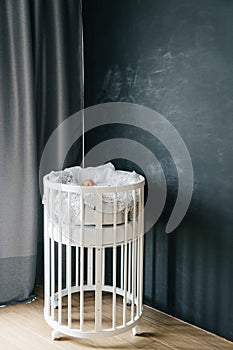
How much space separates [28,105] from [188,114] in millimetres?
947

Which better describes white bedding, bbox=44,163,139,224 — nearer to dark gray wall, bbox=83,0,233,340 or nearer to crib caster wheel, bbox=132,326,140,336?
dark gray wall, bbox=83,0,233,340

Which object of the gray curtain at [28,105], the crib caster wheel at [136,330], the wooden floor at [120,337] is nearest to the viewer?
the wooden floor at [120,337]

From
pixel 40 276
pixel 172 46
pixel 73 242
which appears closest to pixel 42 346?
pixel 73 242

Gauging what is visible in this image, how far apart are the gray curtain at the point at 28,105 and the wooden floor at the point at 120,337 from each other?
277 mm

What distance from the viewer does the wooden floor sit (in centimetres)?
242

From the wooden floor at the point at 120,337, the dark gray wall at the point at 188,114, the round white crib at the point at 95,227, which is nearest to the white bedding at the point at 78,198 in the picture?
the round white crib at the point at 95,227

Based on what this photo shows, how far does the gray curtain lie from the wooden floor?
0.28 meters

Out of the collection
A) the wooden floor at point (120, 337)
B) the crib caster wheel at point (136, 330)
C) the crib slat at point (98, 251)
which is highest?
the crib slat at point (98, 251)

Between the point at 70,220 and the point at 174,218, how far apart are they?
0.65 meters

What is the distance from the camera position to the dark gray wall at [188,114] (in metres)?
2.39

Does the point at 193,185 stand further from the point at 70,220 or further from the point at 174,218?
the point at 70,220

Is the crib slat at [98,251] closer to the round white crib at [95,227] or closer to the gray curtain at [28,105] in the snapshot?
the round white crib at [95,227]

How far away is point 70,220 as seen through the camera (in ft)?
7.73

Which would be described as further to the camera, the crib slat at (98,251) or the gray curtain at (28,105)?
the gray curtain at (28,105)
